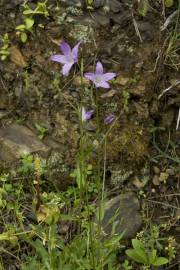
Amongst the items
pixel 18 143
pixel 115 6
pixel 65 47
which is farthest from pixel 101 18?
pixel 65 47

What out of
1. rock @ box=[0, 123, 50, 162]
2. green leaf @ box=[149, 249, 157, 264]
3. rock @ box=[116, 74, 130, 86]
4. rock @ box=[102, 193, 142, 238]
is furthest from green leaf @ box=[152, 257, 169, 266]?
rock @ box=[116, 74, 130, 86]

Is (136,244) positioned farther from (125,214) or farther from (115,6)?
(115,6)

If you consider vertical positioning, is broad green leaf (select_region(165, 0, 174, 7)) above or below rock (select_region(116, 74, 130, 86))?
above

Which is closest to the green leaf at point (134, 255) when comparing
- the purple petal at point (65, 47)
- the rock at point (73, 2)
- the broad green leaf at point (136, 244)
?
the broad green leaf at point (136, 244)

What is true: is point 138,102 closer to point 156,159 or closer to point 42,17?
point 156,159

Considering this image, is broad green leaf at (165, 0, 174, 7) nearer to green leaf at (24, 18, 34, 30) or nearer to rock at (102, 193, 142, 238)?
green leaf at (24, 18, 34, 30)

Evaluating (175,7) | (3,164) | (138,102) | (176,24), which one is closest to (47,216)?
(3,164)
